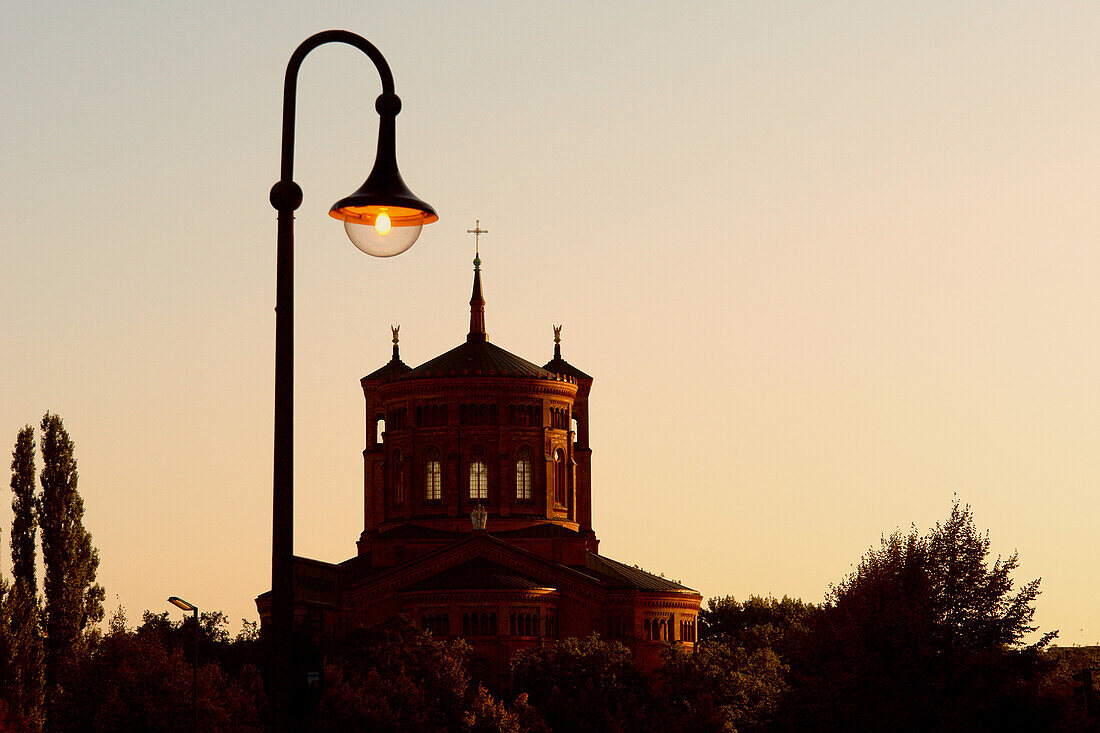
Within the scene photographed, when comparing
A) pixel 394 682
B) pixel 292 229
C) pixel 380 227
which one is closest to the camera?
pixel 380 227

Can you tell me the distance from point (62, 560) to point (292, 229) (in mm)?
55056

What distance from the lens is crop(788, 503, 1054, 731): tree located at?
172ft

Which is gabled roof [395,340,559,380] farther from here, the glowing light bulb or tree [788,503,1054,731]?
the glowing light bulb

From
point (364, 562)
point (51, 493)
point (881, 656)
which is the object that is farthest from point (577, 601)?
point (881, 656)

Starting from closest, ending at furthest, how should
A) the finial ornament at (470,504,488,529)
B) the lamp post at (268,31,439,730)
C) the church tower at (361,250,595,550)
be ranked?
the lamp post at (268,31,439,730) → the finial ornament at (470,504,488,529) → the church tower at (361,250,595,550)

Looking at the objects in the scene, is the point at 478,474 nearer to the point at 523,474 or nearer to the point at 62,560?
the point at 523,474

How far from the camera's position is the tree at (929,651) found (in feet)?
172

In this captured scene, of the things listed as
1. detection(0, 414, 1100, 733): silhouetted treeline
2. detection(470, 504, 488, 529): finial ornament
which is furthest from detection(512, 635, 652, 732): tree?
detection(470, 504, 488, 529): finial ornament

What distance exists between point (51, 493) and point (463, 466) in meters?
36.4

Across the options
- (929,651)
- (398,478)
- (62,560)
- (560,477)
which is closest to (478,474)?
(398,478)

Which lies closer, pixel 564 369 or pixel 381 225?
pixel 381 225

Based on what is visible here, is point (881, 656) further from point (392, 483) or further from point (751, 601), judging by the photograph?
point (751, 601)

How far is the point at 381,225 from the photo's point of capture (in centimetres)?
1825

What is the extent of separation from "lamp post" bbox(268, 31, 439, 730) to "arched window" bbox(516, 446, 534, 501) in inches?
3473
